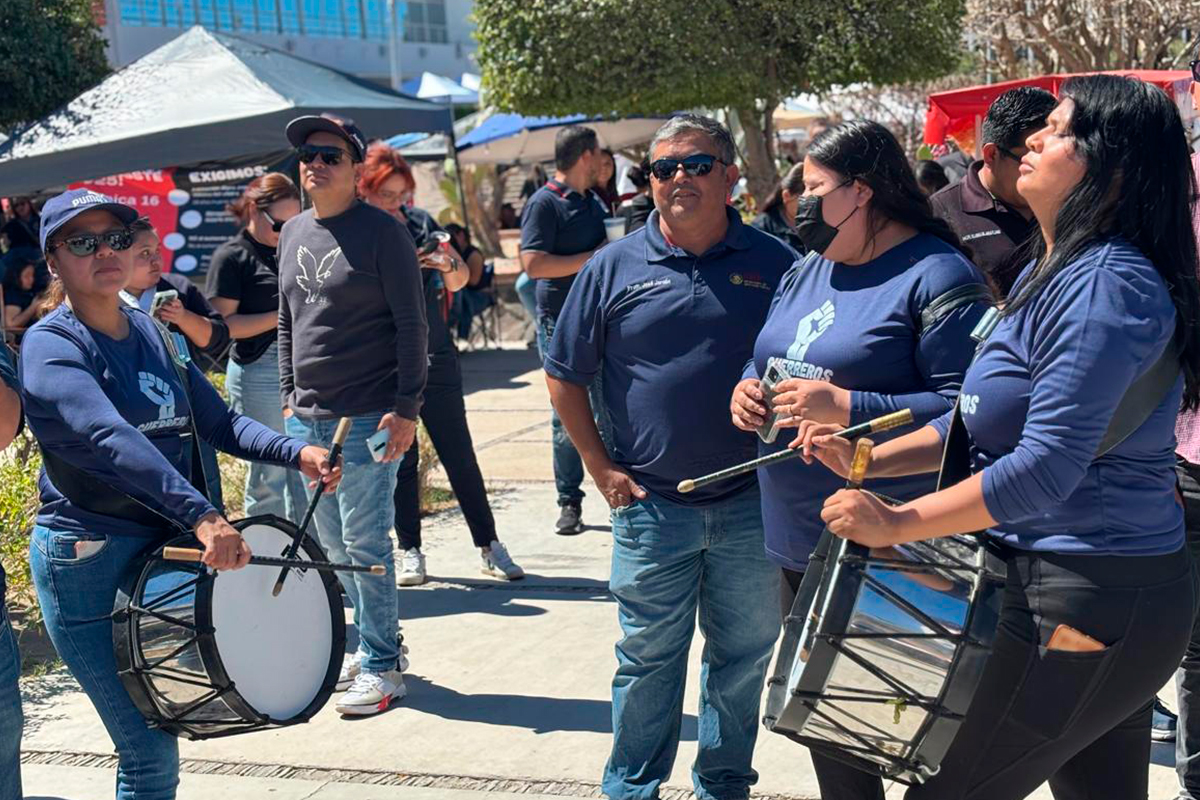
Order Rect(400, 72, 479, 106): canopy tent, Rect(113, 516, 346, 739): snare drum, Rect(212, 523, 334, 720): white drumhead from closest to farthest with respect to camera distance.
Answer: Rect(113, 516, 346, 739): snare drum < Rect(212, 523, 334, 720): white drumhead < Rect(400, 72, 479, 106): canopy tent

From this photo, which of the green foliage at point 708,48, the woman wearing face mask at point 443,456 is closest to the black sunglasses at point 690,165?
the woman wearing face mask at point 443,456

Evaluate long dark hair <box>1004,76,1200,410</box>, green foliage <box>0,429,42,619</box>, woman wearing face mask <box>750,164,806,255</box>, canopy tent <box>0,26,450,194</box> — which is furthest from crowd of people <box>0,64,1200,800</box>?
canopy tent <box>0,26,450,194</box>

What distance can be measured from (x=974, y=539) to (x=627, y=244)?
5.27ft

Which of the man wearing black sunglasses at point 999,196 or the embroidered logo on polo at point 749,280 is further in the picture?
the man wearing black sunglasses at point 999,196

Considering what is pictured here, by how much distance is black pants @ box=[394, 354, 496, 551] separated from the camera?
22.1ft

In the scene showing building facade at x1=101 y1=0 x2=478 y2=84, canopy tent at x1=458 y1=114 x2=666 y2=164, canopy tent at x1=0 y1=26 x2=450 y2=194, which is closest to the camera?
canopy tent at x1=0 y1=26 x2=450 y2=194

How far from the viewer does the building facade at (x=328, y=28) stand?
4184cm

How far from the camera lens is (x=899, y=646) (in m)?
2.63

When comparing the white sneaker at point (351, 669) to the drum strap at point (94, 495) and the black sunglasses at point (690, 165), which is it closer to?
the drum strap at point (94, 495)

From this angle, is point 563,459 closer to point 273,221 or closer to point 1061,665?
point 273,221

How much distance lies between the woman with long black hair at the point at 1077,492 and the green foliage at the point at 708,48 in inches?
465

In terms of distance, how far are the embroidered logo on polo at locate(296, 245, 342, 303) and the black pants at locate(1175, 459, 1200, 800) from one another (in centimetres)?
287

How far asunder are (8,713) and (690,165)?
2.14 metres

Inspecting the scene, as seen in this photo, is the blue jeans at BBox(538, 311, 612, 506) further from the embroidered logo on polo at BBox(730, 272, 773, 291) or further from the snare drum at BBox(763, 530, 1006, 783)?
the snare drum at BBox(763, 530, 1006, 783)
